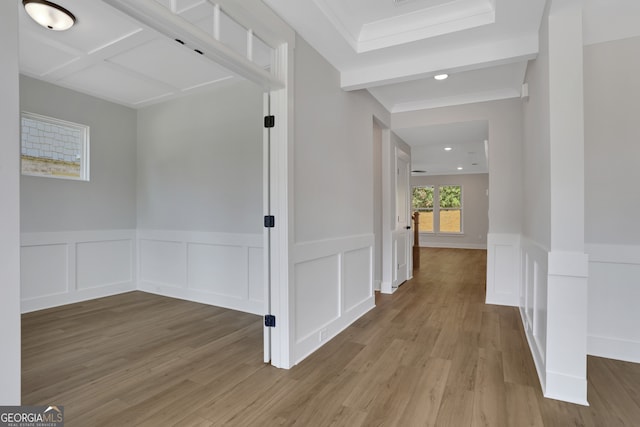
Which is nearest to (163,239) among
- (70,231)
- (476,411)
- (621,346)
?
(70,231)

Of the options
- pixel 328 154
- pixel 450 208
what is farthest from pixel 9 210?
pixel 450 208

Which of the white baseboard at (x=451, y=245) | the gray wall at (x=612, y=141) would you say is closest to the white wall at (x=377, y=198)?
the gray wall at (x=612, y=141)

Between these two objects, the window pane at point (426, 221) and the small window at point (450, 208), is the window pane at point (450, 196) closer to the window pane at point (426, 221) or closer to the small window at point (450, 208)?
the small window at point (450, 208)

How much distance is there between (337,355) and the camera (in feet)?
8.63

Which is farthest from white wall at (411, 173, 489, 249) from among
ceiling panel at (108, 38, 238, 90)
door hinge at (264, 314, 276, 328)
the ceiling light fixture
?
the ceiling light fixture

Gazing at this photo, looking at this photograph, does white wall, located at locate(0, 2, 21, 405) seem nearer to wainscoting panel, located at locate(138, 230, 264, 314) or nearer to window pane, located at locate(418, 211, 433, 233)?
wainscoting panel, located at locate(138, 230, 264, 314)

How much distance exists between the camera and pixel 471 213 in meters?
10.8

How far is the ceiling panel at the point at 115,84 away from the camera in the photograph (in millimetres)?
3619

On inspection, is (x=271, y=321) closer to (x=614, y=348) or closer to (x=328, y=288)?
(x=328, y=288)

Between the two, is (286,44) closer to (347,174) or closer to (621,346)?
(347,174)

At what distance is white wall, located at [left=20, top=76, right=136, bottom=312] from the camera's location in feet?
12.3

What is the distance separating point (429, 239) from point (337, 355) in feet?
31.3

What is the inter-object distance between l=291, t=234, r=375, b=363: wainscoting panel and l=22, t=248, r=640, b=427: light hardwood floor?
0.43 ft

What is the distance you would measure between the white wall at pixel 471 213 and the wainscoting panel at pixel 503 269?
6.99 meters
